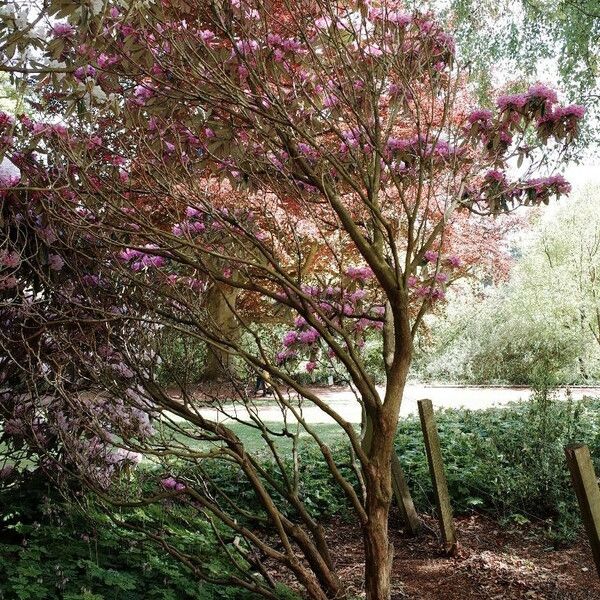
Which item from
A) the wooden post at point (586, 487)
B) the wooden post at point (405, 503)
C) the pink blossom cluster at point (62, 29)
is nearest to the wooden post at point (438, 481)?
the wooden post at point (405, 503)

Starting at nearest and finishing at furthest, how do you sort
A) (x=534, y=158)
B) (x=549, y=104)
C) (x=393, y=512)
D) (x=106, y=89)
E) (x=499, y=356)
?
(x=106, y=89) < (x=549, y=104) < (x=534, y=158) < (x=393, y=512) < (x=499, y=356)

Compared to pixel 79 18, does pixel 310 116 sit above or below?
above

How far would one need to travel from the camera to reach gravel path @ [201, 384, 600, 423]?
10555 mm

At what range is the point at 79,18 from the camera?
1.61 m

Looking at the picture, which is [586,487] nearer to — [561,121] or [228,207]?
[561,121]

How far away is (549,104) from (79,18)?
240 cm

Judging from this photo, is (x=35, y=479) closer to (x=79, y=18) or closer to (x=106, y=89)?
(x=106, y=89)

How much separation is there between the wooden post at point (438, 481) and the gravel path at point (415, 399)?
591 centimetres

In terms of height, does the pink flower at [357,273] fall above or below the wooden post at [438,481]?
above

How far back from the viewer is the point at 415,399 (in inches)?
533

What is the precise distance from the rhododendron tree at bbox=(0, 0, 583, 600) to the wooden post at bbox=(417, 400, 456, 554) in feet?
2.21

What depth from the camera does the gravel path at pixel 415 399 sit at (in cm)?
1055

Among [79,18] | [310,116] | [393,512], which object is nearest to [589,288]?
[393,512]

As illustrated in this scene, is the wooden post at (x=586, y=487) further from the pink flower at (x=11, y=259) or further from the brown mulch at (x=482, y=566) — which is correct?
the pink flower at (x=11, y=259)
